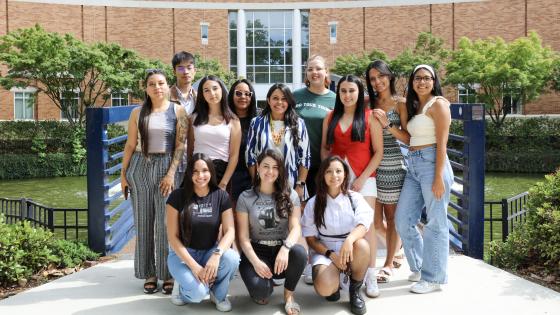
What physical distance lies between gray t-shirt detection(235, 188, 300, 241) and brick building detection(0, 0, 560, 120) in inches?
1106

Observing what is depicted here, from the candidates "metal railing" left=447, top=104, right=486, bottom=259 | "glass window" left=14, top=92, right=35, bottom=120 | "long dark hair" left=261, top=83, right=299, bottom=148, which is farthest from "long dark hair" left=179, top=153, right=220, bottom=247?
"glass window" left=14, top=92, right=35, bottom=120

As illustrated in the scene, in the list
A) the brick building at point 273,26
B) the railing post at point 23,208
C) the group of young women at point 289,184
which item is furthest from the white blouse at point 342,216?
the brick building at point 273,26

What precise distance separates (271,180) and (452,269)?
2039 mm

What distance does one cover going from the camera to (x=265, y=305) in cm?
459

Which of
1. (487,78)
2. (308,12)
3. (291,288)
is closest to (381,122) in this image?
(291,288)

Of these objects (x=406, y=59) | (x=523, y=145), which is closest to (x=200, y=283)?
(x=523, y=145)

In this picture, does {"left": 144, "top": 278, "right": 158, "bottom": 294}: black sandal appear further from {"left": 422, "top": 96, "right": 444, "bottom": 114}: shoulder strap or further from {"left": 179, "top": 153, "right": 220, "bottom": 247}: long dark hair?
{"left": 422, "top": 96, "right": 444, "bottom": 114}: shoulder strap

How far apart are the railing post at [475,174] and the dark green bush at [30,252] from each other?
3713 mm

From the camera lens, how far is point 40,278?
5.52 m

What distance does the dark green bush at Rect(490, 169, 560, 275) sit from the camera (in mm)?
5301

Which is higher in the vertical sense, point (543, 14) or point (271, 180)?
point (543, 14)

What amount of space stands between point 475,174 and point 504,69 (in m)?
18.7

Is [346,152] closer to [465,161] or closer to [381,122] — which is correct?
[381,122]

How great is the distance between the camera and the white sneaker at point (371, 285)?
4754mm
